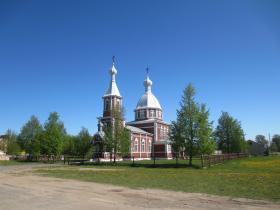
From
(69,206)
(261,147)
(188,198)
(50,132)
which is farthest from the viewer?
(261,147)

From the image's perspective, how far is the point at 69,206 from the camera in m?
10.2

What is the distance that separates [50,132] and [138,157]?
1874cm

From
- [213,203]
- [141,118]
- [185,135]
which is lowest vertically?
[213,203]

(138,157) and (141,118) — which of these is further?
(141,118)

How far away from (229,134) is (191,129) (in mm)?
28146

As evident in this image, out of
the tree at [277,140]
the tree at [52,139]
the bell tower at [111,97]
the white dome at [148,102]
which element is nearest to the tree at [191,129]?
the tree at [52,139]

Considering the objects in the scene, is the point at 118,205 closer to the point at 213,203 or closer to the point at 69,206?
the point at 69,206

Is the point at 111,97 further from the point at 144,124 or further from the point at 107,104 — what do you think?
the point at 144,124

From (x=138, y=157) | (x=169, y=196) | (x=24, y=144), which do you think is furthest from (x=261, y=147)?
(x=169, y=196)

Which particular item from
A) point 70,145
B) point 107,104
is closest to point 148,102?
point 107,104

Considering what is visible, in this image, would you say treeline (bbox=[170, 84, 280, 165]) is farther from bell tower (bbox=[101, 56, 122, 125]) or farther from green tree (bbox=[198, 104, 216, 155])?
bell tower (bbox=[101, 56, 122, 125])

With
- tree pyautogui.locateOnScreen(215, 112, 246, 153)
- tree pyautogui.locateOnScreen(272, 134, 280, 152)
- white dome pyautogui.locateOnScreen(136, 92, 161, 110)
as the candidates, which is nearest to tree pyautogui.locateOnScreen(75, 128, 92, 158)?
white dome pyautogui.locateOnScreen(136, 92, 161, 110)

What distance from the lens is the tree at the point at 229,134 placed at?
61875mm

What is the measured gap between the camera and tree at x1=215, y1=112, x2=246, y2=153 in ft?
203
